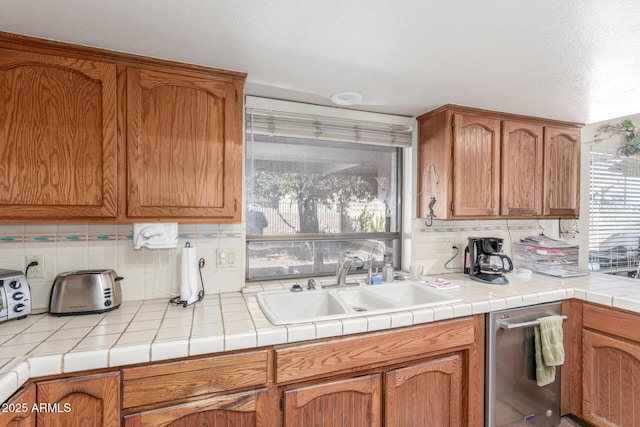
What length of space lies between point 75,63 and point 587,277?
3.31 meters

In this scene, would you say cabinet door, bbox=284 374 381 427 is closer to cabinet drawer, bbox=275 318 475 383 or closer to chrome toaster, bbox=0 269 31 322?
cabinet drawer, bbox=275 318 475 383

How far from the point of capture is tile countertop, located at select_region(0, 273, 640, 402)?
1025 millimetres

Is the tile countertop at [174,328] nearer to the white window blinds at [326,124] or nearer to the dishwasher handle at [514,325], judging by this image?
the dishwasher handle at [514,325]

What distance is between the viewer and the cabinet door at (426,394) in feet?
4.74

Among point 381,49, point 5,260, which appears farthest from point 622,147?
point 5,260

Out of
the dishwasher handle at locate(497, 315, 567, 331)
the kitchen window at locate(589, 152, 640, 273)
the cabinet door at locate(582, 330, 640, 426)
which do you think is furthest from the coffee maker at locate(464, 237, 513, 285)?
the kitchen window at locate(589, 152, 640, 273)

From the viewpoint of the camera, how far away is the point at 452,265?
2410mm

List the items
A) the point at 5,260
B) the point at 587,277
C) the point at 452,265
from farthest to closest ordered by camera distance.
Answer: the point at 452,265, the point at 587,277, the point at 5,260

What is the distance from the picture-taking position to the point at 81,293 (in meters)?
1.40

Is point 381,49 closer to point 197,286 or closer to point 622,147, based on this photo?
point 197,286

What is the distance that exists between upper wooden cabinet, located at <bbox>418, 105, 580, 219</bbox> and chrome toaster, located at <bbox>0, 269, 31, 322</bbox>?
225 centimetres

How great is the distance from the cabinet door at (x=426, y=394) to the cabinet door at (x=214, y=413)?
60 centimetres

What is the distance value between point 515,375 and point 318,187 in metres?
1.61

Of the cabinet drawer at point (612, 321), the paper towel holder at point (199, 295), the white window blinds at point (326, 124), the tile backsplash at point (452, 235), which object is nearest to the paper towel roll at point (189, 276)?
the paper towel holder at point (199, 295)
